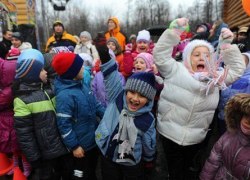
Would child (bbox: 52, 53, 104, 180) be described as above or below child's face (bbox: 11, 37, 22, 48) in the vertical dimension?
below

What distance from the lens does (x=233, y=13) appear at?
41.8ft

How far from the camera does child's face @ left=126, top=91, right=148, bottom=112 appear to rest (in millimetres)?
2564

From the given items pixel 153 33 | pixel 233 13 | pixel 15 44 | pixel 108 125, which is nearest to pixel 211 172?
pixel 108 125

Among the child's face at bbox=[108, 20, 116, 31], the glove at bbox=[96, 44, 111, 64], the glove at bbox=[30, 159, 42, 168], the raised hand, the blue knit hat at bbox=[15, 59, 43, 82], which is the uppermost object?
the child's face at bbox=[108, 20, 116, 31]

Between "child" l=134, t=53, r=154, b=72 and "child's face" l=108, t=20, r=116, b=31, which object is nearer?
"child" l=134, t=53, r=154, b=72

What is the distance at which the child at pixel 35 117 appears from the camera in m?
2.68

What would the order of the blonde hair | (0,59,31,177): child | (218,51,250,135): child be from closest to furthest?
the blonde hair
(218,51,250,135): child
(0,59,31,177): child

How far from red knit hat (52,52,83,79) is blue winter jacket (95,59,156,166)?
1.15 ft

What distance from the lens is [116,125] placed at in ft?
8.78

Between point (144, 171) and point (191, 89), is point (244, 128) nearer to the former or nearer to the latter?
point (191, 89)

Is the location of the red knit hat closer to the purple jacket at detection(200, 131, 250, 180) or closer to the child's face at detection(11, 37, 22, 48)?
the purple jacket at detection(200, 131, 250, 180)

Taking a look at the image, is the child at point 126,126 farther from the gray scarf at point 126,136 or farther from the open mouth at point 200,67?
the open mouth at point 200,67

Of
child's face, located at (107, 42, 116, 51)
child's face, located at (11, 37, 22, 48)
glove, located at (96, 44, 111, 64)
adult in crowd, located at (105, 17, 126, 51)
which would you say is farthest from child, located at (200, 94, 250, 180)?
child's face, located at (11, 37, 22, 48)

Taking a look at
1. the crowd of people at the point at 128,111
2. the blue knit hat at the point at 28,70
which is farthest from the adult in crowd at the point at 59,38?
the blue knit hat at the point at 28,70
